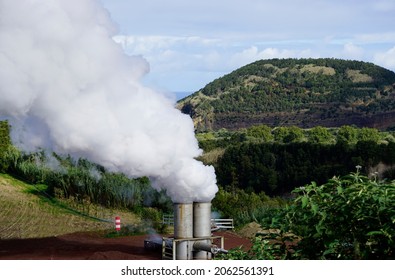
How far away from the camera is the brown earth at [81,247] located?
15094 mm

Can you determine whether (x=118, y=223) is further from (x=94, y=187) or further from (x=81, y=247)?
(x=94, y=187)

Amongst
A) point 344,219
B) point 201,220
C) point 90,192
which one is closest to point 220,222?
point 90,192

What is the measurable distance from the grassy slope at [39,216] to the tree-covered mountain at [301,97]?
53.7m

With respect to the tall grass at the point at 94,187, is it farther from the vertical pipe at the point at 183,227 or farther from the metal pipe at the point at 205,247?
the metal pipe at the point at 205,247

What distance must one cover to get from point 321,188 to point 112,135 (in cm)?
867

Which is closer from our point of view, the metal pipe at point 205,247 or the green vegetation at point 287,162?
the metal pipe at point 205,247

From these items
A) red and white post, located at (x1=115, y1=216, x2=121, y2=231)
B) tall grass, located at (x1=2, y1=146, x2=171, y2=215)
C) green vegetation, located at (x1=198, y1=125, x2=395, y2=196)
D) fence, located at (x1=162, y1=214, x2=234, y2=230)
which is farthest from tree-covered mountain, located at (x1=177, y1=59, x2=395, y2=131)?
red and white post, located at (x1=115, y1=216, x2=121, y2=231)

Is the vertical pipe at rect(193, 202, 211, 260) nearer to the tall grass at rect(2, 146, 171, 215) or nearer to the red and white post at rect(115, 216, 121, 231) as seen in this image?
the red and white post at rect(115, 216, 121, 231)

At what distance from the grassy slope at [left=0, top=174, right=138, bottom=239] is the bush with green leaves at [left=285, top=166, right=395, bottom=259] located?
15.0m

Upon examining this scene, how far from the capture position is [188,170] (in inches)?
556

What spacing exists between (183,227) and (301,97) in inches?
2742

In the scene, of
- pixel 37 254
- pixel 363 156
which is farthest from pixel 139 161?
pixel 363 156

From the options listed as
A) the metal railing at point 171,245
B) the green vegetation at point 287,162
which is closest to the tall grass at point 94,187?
the green vegetation at point 287,162

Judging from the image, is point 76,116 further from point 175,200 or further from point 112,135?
point 175,200
